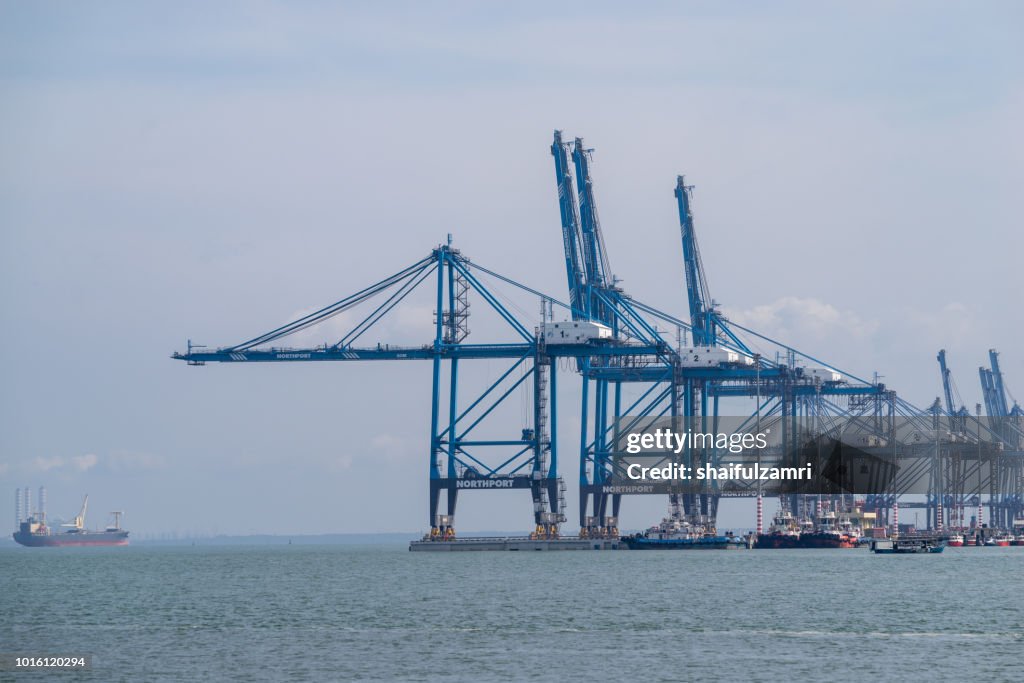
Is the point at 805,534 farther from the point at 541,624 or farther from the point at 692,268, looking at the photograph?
the point at 541,624

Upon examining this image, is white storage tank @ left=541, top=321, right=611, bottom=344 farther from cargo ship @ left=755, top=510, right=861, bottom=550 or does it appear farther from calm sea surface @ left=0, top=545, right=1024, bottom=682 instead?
cargo ship @ left=755, top=510, right=861, bottom=550

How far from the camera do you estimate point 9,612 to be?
66.8 m

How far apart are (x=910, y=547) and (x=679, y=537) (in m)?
18.2

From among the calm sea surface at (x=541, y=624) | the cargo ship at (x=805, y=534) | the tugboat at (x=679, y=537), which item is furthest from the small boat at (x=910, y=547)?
the calm sea surface at (x=541, y=624)

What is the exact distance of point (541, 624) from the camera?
56594mm

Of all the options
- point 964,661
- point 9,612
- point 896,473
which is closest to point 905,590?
point 964,661

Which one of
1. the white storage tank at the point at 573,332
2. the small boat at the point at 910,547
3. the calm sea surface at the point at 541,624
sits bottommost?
the calm sea surface at the point at 541,624

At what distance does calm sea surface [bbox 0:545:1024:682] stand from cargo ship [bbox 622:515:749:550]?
91.5ft

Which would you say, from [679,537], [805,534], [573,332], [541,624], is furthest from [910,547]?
[541,624]

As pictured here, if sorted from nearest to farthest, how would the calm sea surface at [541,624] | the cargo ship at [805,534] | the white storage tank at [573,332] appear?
the calm sea surface at [541,624]
the white storage tank at [573,332]
the cargo ship at [805,534]

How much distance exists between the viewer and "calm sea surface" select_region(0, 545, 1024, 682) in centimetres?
4431

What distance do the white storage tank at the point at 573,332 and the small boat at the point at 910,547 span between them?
3014 centimetres

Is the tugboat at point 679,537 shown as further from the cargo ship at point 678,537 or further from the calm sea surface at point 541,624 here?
the calm sea surface at point 541,624

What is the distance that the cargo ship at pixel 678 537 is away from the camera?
4946 inches
